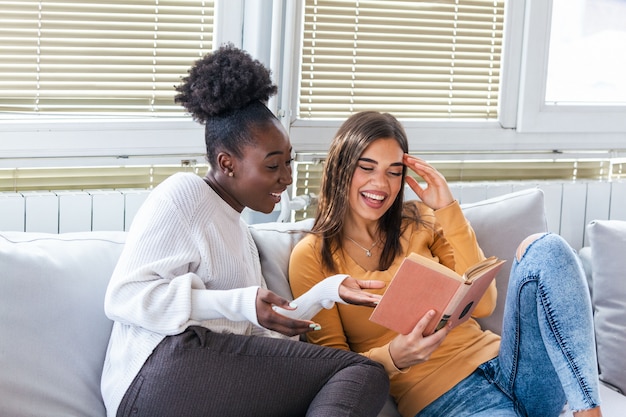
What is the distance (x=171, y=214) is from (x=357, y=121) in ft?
1.89

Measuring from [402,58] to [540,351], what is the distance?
116 centimetres

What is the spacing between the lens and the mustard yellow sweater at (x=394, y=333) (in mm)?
1979

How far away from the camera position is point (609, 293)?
2357mm

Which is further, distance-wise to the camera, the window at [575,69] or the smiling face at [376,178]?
the window at [575,69]

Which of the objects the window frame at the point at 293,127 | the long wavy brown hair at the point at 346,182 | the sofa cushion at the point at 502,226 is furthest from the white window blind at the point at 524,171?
the long wavy brown hair at the point at 346,182

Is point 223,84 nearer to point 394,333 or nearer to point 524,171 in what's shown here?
point 394,333

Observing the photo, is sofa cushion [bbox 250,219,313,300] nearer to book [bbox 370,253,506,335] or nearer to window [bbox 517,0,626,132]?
book [bbox 370,253,506,335]

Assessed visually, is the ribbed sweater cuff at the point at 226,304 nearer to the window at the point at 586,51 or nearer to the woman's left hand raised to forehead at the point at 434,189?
the woman's left hand raised to forehead at the point at 434,189

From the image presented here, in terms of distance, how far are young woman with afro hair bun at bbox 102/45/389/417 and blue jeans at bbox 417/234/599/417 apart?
0.91 ft

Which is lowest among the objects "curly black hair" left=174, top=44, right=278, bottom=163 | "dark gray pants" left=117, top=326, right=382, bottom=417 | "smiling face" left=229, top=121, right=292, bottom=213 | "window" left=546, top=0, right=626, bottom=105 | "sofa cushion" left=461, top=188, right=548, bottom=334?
"dark gray pants" left=117, top=326, right=382, bottom=417

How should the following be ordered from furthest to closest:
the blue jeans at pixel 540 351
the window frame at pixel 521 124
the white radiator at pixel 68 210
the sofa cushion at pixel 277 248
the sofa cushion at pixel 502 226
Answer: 1. the window frame at pixel 521 124
2. the sofa cushion at pixel 502 226
3. the white radiator at pixel 68 210
4. the sofa cushion at pixel 277 248
5. the blue jeans at pixel 540 351

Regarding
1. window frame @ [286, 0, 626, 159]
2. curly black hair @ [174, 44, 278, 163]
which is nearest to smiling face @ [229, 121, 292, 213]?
curly black hair @ [174, 44, 278, 163]

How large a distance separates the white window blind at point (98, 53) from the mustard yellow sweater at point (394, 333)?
0.69 metres

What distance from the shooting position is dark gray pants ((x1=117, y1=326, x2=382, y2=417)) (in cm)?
166
